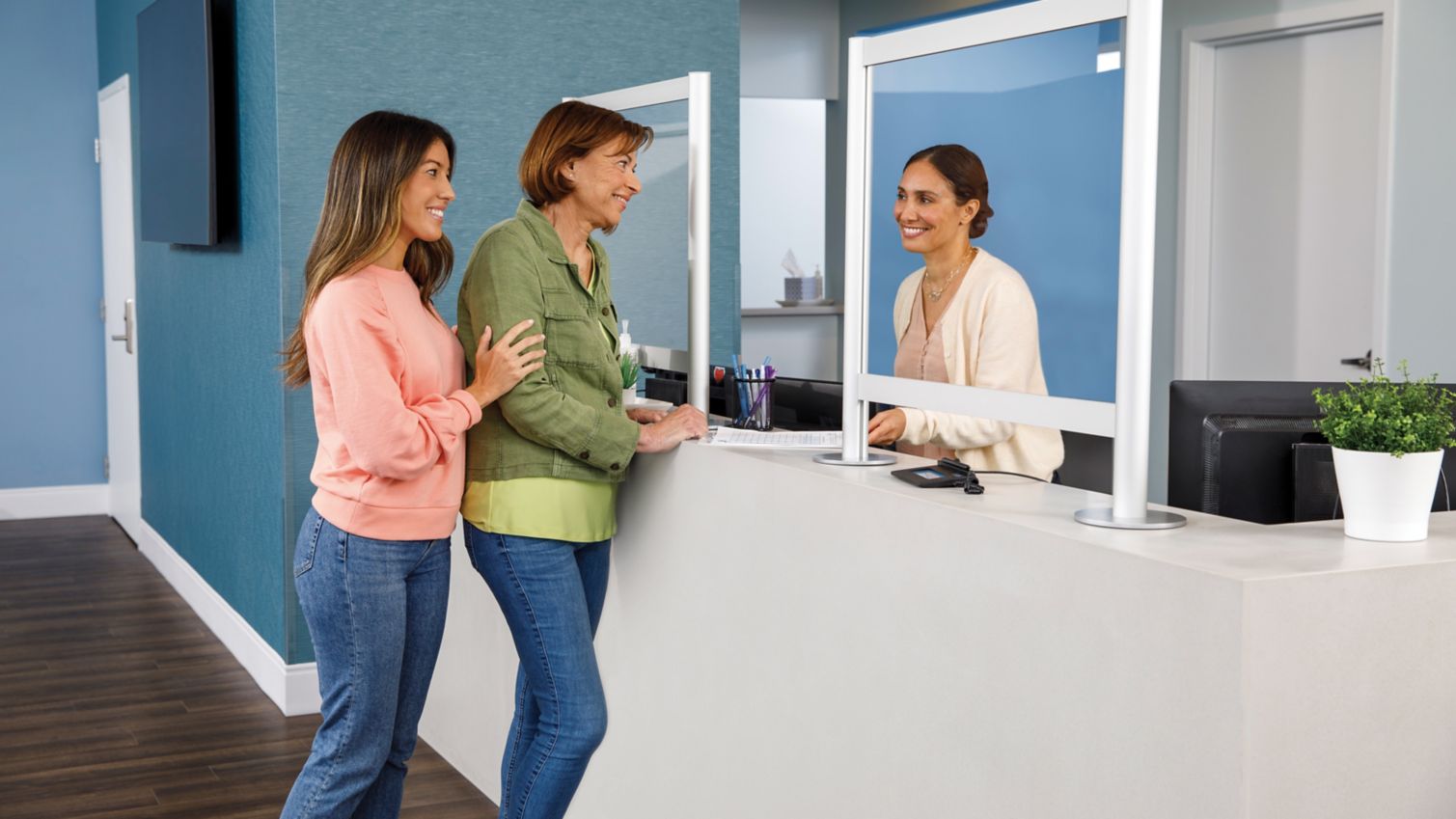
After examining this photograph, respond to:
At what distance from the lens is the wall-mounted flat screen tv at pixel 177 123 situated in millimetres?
4195

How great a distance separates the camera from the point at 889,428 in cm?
220

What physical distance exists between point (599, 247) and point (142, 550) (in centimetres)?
441

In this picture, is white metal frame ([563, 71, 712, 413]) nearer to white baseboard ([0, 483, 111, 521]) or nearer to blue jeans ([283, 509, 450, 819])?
blue jeans ([283, 509, 450, 819])

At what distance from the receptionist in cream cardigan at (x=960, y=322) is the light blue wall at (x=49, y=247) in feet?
19.4

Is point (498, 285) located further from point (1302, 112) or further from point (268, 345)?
point (1302, 112)

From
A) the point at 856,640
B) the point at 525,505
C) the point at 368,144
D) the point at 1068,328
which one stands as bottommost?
the point at 856,640

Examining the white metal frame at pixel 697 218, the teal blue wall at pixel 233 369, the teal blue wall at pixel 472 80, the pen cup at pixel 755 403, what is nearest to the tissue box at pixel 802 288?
the teal blue wall at pixel 472 80

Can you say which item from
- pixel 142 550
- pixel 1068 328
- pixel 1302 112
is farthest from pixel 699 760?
pixel 142 550

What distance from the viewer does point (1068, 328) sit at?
1.76m

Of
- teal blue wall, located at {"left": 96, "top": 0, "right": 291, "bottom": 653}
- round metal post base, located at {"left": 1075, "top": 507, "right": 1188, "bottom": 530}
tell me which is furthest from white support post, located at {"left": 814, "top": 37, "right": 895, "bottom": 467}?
teal blue wall, located at {"left": 96, "top": 0, "right": 291, "bottom": 653}

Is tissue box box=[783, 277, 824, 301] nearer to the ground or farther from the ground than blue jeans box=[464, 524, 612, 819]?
farther from the ground

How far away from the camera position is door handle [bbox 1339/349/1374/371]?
4.56 m

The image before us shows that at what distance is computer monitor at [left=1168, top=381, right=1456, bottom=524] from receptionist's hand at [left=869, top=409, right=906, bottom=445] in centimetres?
42

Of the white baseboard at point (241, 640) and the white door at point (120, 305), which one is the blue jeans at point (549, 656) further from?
the white door at point (120, 305)
